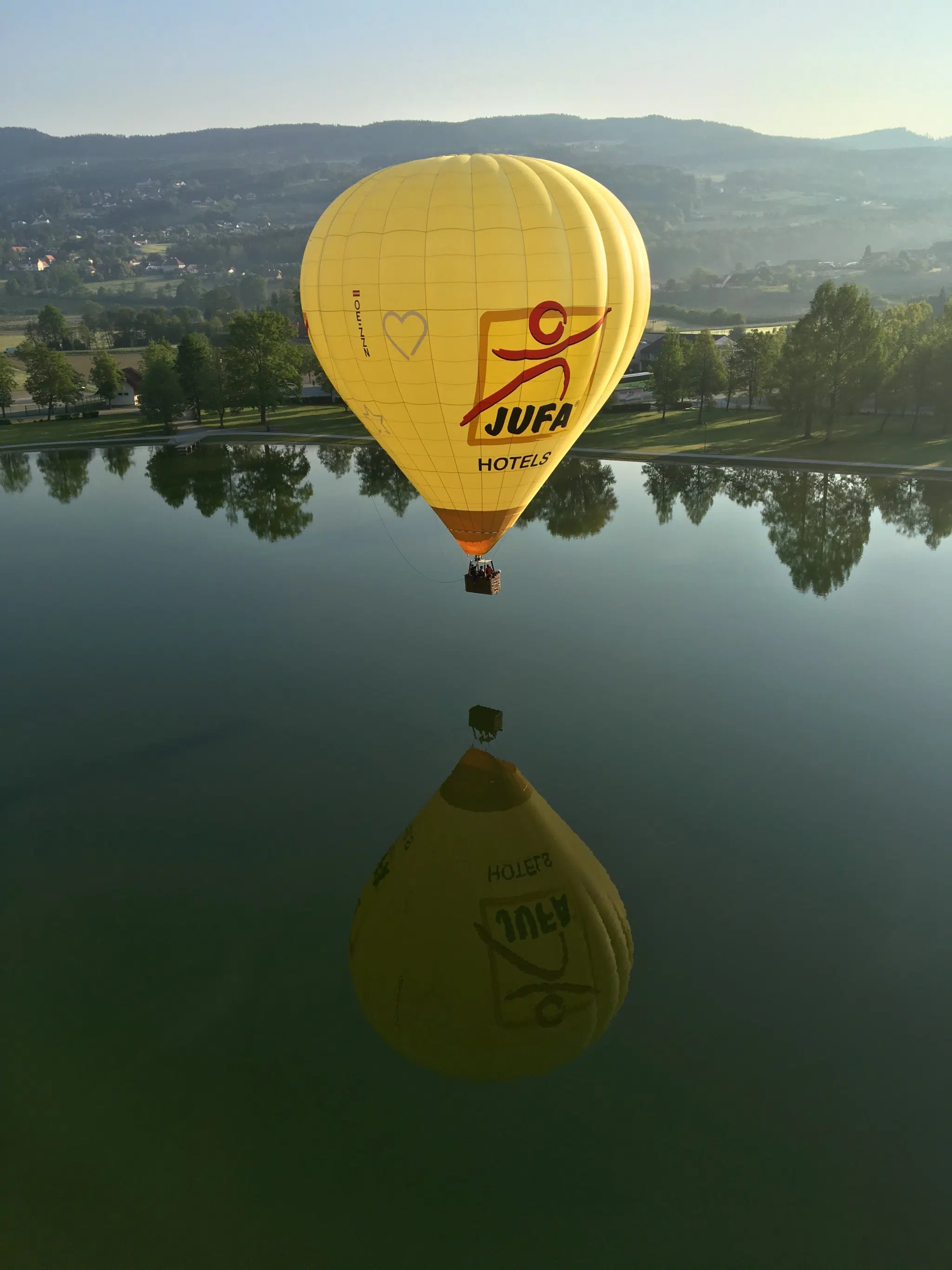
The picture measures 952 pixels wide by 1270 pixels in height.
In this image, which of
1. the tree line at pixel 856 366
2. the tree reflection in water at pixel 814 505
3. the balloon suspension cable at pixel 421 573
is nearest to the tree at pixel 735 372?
the tree line at pixel 856 366

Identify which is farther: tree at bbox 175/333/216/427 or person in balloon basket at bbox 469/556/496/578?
tree at bbox 175/333/216/427

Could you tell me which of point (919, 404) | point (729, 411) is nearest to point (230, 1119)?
point (919, 404)

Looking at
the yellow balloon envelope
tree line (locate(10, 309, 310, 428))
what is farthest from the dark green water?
tree line (locate(10, 309, 310, 428))

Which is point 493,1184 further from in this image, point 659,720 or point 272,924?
point 659,720

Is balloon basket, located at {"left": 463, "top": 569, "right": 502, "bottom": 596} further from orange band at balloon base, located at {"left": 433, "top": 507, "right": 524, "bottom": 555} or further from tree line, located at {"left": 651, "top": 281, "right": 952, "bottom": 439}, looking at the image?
tree line, located at {"left": 651, "top": 281, "right": 952, "bottom": 439}

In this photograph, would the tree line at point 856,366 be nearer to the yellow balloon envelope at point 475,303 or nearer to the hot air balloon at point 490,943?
the yellow balloon envelope at point 475,303
